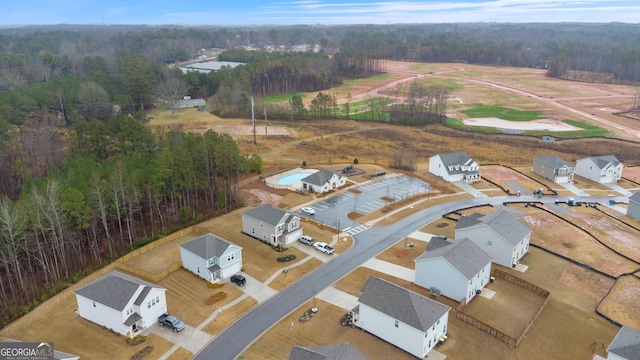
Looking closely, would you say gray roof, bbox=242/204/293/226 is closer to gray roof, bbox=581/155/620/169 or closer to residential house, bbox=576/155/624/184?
residential house, bbox=576/155/624/184

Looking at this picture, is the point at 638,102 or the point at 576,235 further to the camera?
the point at 638,102

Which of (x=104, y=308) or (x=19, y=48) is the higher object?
(x=19, y=48)

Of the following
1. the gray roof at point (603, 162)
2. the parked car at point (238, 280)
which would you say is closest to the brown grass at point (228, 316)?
the parked car at point (238, 280)

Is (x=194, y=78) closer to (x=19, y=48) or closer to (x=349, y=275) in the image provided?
(x=349, y=275)

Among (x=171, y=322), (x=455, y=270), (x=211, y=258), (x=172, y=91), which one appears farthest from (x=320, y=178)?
(x=172, y=91)

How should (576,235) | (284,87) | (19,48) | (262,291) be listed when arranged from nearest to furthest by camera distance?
(262,291)
(576,235)
(284,87)
(19,48)

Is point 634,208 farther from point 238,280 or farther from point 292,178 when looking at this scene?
point 238,280

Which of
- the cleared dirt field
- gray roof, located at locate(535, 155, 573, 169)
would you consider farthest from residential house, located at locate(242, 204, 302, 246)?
gray roof, located at locate(535, 155, 573, 169)

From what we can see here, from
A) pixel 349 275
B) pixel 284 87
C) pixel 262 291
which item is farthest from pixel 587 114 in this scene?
pixel 262 291
